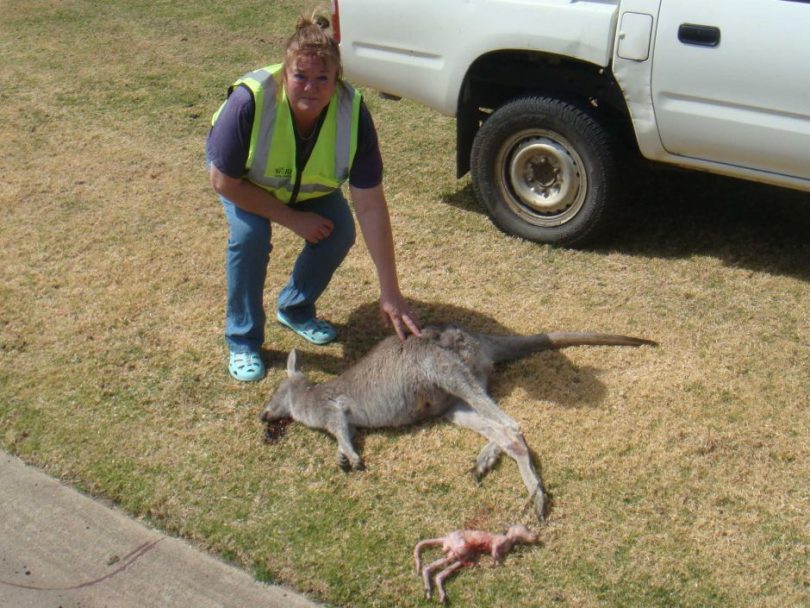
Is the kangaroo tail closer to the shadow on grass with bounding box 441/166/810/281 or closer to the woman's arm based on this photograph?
the woman's arm

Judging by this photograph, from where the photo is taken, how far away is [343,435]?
4.59m

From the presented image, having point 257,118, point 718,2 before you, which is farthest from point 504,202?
point 257,118

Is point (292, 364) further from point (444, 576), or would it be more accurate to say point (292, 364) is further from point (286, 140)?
point (444, 576)

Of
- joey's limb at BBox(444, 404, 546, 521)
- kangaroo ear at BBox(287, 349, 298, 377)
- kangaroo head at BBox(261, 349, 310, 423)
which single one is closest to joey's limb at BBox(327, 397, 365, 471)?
kangaroo head at BBox(261, 349, 310, 423)

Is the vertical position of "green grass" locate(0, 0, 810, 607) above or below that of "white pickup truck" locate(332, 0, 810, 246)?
below

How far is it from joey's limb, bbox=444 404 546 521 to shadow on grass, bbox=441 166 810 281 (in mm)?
2002

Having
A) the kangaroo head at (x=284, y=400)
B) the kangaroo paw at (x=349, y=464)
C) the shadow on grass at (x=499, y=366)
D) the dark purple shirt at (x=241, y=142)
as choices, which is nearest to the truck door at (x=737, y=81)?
the shadow on grass at (x=499, y=366)

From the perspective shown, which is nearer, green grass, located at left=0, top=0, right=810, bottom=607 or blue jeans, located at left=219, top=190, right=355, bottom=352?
green grass, located at left=0, top=0, right=810, bottom=607

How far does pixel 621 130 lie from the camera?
6.03 metres

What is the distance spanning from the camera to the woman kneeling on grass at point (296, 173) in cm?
459

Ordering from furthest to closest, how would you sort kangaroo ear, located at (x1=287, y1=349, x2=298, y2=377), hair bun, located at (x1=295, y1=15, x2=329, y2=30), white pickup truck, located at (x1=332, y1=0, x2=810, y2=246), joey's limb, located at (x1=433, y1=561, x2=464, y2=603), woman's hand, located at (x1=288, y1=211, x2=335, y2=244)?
white pickup truck, located at (x1=332, y1=0, x2=810, y2=246), kangaroo ear, located at (x1=287, y1=349, x2=298, y2=377), woman's hand, located at (x1=288, y1=211, x2=335, y2=244), hair bun, located at (x1=295, y1=15, x2=329, y2=30), joey's limb, located at (x1=433, y1=561, x2=464, y2=603)

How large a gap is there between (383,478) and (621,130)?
278 centimetres

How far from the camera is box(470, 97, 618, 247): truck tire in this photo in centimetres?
595

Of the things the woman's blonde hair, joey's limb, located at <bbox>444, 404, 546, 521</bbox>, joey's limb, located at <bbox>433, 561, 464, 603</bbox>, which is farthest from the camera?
the woman's blonde hair
